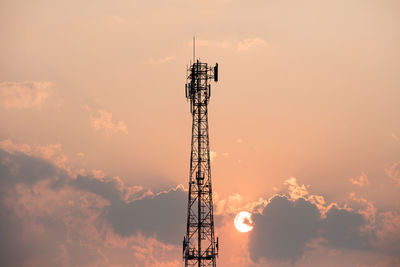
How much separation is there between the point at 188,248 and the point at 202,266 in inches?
175

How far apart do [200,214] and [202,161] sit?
1044 centimetres

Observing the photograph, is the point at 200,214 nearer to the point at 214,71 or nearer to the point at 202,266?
the point at 202,266

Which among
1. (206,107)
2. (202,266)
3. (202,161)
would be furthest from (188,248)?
(206,107)

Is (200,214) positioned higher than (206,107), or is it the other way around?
Answer: (206,107)

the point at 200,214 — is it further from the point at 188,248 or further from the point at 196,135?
the point at 196,135

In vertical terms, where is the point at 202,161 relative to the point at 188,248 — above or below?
above

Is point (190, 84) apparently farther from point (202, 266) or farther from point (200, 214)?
point (202, 266)

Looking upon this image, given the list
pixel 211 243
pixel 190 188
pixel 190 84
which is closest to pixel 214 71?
pixel 190 84

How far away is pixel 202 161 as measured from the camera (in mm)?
128875

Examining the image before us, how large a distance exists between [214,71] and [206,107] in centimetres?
740

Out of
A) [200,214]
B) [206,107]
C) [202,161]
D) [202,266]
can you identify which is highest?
[206,107]

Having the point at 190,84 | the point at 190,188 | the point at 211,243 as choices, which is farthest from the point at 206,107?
the point at 211,243

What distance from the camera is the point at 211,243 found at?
127 metres

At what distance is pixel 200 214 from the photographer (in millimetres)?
127062
